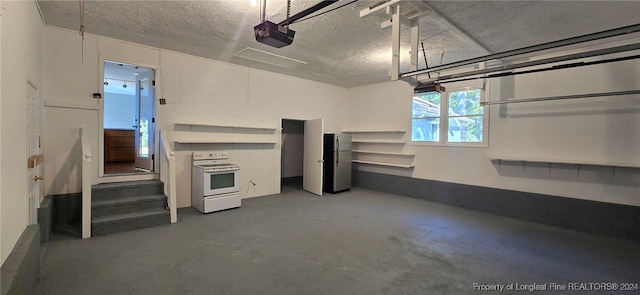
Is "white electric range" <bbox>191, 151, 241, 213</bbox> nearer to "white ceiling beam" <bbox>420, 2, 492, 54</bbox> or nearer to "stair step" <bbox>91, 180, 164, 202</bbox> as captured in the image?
"stair step" <bbox>91, 180, 164, 202</bbox>

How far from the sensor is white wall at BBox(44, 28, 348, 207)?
3854mm

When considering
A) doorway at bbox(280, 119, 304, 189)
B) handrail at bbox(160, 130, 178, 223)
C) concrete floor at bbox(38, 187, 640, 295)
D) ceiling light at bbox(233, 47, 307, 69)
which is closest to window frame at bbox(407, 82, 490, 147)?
concrete floor at bbox(38, 187, 640, 295)

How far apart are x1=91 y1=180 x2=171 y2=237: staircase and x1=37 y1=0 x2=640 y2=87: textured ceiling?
7.59 feet

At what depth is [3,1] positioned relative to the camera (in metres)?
1.83

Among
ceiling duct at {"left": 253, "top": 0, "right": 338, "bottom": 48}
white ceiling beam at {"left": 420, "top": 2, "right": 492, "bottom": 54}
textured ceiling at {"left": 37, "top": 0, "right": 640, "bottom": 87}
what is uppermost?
textured ceiling at {"left": 37, "top": 0, "right": 640, "bottom": 87}

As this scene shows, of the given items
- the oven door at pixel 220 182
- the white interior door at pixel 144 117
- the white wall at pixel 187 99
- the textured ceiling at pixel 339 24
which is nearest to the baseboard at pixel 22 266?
the white wall at pixel 187 99

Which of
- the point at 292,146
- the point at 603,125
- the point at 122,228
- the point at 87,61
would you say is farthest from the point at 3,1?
the point at 603,125

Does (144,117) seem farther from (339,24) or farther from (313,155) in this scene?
(339,24)

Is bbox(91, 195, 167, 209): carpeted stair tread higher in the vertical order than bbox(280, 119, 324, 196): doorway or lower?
lower

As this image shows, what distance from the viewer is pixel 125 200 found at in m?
3.97

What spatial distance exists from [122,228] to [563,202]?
6.62m

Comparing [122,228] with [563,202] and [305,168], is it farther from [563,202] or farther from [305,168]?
[563,202]

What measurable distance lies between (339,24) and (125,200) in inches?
156

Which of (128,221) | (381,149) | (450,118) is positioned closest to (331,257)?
(128,221)
